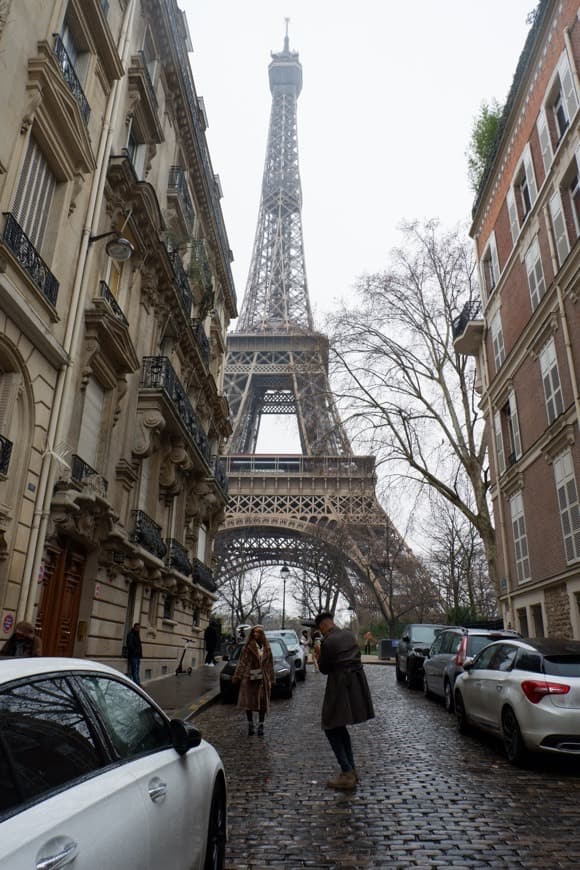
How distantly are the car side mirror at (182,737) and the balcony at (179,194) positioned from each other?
18115 mm

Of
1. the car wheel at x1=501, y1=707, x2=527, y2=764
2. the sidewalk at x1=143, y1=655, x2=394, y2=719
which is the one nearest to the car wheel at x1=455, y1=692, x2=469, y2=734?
the car wheel at x1=501, y1=707, x2=527, y2=764

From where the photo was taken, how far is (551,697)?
7078mm

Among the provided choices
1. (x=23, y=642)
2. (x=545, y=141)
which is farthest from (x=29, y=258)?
(x=545, y=141)

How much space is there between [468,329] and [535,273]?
5382mm

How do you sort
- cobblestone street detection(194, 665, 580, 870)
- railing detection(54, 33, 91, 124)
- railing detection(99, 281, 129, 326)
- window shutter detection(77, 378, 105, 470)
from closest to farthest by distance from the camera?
cobblestone street detection(194, 665, 580, 870) < railing detection(54, 33, 91, 124) < window shutter detection(77, 378, 105, 470) < railing detection(99, 281, 129, 326)

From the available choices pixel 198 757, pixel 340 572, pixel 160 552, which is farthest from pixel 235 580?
pixel 198 757

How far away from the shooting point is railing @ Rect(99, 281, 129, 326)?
45.9ft

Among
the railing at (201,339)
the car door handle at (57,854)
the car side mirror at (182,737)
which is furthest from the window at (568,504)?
the car door handle at (57,854)

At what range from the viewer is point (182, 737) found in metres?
3.33

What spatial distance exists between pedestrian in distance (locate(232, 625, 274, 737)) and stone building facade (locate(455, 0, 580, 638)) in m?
8.46

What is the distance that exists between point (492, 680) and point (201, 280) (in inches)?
686

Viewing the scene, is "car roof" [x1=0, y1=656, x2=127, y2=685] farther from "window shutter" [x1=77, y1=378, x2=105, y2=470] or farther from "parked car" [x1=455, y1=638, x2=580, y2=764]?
"window shutter" [x1=77, y1=378, x2=105, y2=470]

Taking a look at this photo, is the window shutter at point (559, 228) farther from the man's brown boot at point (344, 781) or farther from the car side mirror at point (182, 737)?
the car side mirror at point (182, 737)

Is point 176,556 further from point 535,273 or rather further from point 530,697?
point 530,697
